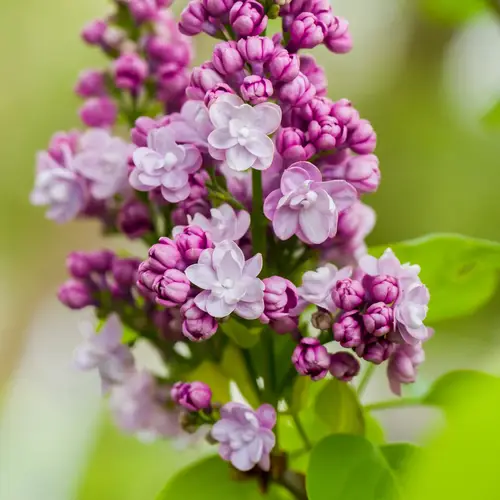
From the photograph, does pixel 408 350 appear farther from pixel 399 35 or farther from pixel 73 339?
pixel 399 35

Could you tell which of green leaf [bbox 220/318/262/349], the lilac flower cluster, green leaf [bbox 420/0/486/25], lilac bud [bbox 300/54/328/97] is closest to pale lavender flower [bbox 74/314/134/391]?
the lilac flower cluster

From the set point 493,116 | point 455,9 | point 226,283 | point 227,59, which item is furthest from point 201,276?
point 455,9

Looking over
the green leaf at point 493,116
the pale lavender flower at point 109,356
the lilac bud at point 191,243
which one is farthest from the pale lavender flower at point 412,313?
the green leaf at point 493,116

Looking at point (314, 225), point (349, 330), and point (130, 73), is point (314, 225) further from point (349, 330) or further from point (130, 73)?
point (130, 73)

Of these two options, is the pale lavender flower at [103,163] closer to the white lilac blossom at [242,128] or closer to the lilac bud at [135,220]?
the lilac bud at [135,220]

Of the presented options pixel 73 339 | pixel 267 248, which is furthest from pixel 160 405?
pixel 73 339
